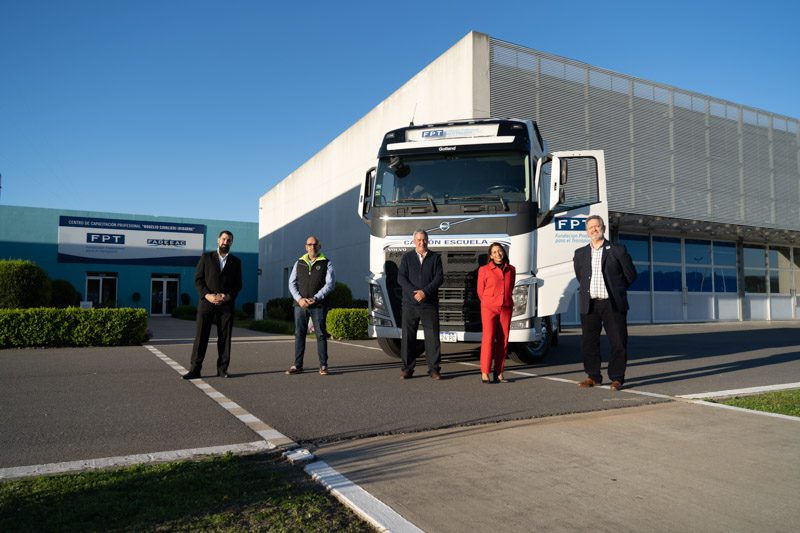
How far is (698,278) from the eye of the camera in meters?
26.0

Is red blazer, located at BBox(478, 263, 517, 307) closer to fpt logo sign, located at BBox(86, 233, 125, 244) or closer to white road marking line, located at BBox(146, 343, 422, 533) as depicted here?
white road marking line, located at BBox(146, 343, 422, 533)

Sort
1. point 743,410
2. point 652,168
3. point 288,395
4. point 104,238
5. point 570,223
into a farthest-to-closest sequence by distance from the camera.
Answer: point 104,238, point 652,168, point 570,223, point 288,395, point 743,410

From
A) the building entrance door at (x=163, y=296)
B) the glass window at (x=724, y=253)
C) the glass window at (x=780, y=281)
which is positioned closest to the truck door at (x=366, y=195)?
the glass window at (x=724, y=253)

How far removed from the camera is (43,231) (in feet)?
121

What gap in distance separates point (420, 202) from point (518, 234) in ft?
4.84

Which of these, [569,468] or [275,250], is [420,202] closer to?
[569,468]

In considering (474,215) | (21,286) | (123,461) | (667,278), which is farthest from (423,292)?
(667,278)

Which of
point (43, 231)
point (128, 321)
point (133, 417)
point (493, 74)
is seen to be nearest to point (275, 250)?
point (43, 231)

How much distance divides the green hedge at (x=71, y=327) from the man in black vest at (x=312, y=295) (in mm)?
6535

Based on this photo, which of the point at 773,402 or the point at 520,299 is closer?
the point at 773,402

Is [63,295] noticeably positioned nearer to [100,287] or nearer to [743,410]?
[100,287]

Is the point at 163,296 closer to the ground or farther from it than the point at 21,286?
closer to the ground

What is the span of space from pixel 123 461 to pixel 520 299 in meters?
5.48

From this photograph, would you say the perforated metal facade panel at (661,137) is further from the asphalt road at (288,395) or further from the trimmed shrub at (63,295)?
the trimmed shrub at (63,295)
